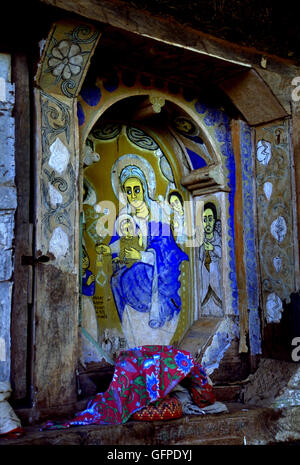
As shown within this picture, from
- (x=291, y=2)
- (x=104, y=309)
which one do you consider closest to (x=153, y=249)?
(x=104, y=309)

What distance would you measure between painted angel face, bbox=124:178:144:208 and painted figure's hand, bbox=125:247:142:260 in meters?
0.42

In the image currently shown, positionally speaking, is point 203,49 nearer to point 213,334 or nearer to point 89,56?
point 89,56

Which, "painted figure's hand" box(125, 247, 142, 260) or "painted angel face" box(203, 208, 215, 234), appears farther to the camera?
"painted angel face" box(203, 208, 215, 234)

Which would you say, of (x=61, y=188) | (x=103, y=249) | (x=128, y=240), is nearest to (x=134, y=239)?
(x=128, y=240)

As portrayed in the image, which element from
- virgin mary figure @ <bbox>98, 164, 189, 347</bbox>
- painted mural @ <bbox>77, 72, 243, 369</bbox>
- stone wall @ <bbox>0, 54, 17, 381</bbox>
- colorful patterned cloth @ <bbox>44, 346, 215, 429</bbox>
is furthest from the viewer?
virgin mary figure @ <bbox>98, 164, 189, 347</bbox>

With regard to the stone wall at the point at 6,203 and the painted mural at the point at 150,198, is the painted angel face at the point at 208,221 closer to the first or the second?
the painted mural at the point at 150,198

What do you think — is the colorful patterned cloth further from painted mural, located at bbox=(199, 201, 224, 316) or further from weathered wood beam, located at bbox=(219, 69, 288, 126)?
weathered wood beam, located at bbox=(219, 69, 288, 126)

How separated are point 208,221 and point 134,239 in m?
0.78

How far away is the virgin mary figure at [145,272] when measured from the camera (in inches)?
202

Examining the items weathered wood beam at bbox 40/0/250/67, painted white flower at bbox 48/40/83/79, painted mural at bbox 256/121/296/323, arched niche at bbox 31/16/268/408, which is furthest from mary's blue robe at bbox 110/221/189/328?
weathered wood beam at bbox 40/0/250/67

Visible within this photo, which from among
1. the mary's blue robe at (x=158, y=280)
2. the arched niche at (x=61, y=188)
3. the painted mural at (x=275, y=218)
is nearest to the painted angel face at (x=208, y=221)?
the mary's blue robe at (x=158, y=280)

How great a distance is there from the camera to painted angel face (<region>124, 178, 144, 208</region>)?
5.32 meters

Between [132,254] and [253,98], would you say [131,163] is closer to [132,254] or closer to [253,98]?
[132,254]

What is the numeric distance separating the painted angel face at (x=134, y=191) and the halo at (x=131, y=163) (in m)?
0.08
